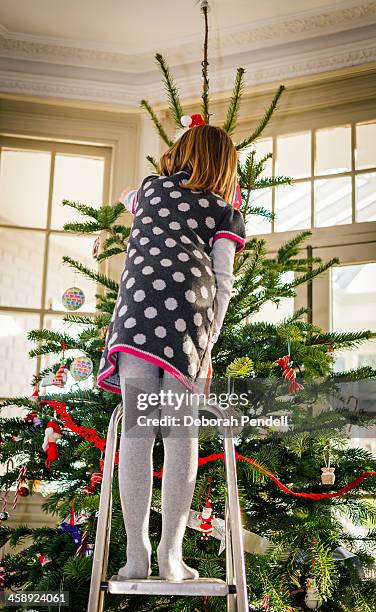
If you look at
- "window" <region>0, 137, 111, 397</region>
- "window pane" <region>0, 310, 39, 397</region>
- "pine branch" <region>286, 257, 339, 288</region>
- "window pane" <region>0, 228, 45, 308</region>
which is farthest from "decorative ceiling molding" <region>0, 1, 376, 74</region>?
"pine branch" <region>286, 257, 339, 288</region>

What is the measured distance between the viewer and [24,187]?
132 inches

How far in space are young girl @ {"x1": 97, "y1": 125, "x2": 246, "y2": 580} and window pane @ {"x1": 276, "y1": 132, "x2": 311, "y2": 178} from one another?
159 cm

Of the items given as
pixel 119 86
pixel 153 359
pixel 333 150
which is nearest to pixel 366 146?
pixel 333 150

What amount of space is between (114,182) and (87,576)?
6.91 feet

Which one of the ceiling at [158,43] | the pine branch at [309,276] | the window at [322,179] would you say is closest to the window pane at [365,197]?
the window at [322,179]

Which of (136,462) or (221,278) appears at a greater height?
(221,278)

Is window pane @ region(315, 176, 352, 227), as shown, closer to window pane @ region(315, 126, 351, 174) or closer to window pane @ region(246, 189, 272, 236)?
window pane @ region(315, 126, 351, 174)

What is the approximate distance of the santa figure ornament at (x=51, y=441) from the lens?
191 centimetres

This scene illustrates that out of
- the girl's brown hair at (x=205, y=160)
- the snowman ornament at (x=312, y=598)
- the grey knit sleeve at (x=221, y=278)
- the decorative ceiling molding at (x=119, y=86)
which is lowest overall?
the snowman ornament at (x=312, y=598)

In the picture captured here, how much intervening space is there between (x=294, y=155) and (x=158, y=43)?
850mm

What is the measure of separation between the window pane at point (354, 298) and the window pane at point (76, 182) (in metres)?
1.24

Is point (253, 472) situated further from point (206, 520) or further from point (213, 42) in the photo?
point (213, 42)

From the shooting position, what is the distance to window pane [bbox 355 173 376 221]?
2.96m

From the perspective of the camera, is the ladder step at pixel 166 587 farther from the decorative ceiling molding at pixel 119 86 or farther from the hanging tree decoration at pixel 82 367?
the decorative ceiling molding at pixel 119 86
